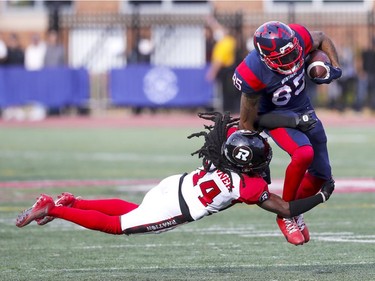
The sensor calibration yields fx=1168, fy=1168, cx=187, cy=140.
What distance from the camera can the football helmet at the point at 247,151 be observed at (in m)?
7.50

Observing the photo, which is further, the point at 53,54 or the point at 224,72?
the point at 53,54

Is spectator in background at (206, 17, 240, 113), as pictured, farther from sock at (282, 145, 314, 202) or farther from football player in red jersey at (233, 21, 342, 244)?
sock at (282, 145, 314, 202)

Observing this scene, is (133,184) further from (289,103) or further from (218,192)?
(218,192)

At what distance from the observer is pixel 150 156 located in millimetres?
17875

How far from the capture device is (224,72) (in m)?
27.2

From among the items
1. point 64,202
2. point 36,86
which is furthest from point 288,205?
point 36,86

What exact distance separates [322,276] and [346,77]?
2162 cm

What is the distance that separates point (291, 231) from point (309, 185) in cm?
72

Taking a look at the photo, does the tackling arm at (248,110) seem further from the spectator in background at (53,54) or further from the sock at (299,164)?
the spectator in background at (53,54)

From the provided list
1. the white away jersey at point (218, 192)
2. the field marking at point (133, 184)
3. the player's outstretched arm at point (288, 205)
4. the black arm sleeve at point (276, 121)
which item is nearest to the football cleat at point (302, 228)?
the player's outstretched arm at point (288, 205)

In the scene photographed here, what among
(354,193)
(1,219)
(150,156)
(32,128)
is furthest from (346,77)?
(1,219)

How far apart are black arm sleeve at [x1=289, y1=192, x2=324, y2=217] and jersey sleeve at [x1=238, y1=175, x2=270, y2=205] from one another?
0.89 ft

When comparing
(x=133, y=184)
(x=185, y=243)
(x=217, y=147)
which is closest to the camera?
(x=217, y=147)

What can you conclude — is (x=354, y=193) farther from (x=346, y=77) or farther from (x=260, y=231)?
(x=346, y=77)
